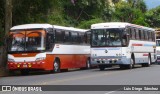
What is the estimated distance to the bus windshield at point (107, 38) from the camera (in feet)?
98.8

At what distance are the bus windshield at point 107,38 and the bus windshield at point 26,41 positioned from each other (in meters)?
4.53

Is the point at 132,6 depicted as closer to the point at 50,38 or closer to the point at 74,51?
the point at 74,51

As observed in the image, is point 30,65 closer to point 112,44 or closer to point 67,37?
point 67,37

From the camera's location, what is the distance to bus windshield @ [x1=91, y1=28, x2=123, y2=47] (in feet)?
98.8

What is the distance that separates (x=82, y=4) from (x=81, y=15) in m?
2.54

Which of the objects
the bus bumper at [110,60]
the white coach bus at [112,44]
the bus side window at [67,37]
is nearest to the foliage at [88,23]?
the bus side window at [67,37]

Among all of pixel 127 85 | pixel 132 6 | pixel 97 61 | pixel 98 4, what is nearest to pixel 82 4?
pixel 98 4

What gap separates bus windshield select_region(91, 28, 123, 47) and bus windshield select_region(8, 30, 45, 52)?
4532mm

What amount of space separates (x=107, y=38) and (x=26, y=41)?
5772 mm

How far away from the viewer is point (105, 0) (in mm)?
51219

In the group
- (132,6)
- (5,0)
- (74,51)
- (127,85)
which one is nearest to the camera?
(127,85)

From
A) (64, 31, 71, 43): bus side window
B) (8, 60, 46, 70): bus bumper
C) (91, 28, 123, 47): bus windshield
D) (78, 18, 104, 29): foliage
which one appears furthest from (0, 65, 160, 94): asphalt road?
(78, 18, 104, 29): foliage

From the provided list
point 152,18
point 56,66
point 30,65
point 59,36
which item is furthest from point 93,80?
point 152,18

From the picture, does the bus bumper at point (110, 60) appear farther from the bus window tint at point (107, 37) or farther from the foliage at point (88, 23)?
the foliage at point (88, 23)
